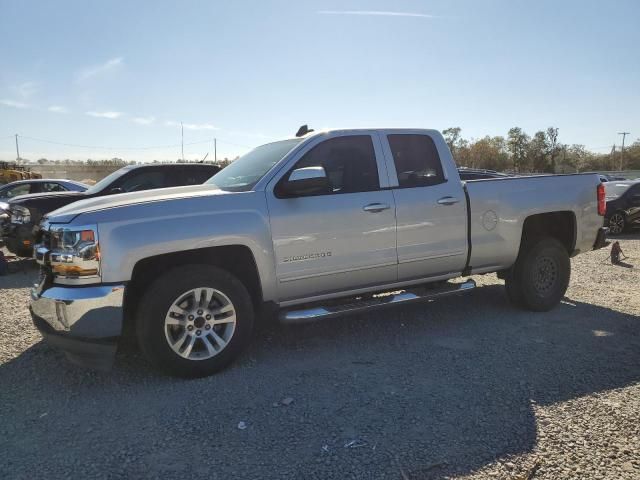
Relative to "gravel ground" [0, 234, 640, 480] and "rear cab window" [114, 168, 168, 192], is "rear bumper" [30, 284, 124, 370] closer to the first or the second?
"gravel ground" [0, 234, 640, 480]

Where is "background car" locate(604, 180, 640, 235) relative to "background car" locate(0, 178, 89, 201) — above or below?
below

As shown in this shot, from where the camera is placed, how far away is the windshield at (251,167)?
181 inches

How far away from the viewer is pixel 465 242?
523 cm

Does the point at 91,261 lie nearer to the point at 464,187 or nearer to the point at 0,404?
the point at 0,404

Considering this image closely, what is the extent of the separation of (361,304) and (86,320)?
233cm

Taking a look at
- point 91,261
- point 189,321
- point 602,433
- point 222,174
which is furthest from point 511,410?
point 222,174

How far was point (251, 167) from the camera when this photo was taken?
4949 mm

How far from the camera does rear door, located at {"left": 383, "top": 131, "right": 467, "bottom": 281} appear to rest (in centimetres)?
485

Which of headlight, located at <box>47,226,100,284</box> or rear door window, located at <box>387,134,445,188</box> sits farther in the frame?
rear door window, located at <box>387,134,445,188</box>

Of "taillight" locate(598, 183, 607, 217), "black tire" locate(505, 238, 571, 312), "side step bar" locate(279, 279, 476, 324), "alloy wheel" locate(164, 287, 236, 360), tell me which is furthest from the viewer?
"taillight" locate(598, 183, 607, 217)

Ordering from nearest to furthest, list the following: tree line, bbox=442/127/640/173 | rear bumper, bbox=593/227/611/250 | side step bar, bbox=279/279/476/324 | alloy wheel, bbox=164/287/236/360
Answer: alloy wheel, bbox=164/287/236/360, side step bar, bbox=279/279/476/324, rear bumper, bbox=593/227/611/250, tree line, bbox=442/127/640/173

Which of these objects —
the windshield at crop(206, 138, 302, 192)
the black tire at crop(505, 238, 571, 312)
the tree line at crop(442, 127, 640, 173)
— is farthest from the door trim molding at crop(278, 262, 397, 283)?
the tree line at crop(442, 127, 640, 173)

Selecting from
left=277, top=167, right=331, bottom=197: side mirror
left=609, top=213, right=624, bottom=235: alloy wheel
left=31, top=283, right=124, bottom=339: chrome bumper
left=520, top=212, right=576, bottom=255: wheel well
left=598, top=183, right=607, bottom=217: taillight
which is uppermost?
left=277, top=167, right=331, bottom=197: side mirror

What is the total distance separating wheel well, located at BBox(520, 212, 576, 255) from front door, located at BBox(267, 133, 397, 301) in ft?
6.80
